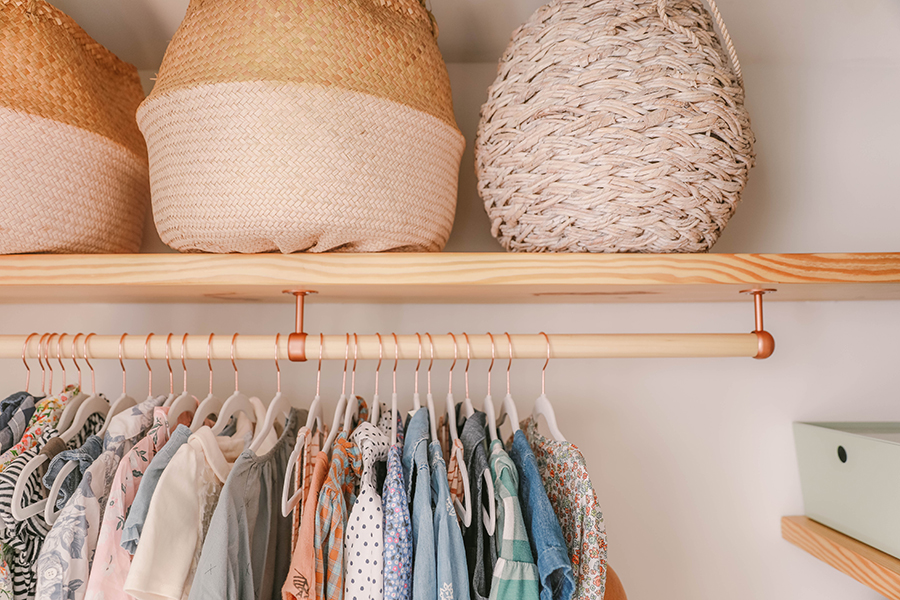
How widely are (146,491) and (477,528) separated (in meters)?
0.40

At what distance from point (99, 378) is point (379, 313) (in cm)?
57

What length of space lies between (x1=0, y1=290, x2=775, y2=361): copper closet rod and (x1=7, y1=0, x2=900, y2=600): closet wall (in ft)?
0.93

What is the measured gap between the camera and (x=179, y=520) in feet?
2.11

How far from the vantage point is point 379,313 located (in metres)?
1.07

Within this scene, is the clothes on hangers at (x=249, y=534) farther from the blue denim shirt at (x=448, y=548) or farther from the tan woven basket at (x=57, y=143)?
the tan woven basket at (x=57, y=143)

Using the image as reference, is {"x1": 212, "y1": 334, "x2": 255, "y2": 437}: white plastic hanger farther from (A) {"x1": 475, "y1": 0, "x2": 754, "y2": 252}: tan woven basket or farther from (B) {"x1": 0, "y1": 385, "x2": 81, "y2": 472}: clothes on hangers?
(A) {"x1": 475, "y1": 0, "x2": 754, "y2": 252}: tan woven basket

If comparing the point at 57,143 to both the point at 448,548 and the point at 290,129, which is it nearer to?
the point at 290,129

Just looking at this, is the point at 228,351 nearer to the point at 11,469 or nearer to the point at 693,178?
the point at 11,469

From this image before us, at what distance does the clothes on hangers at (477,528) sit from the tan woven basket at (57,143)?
63 centimetres

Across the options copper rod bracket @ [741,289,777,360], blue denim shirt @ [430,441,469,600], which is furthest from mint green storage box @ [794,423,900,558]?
blue denim shirt @ [430,441,469,600]

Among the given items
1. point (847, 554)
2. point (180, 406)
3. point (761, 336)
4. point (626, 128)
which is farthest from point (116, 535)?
point (847, 554)

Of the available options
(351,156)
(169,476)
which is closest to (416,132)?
(351,156)

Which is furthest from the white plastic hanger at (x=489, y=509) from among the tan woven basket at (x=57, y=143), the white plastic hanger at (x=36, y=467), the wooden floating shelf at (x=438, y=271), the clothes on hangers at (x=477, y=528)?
the tan woven basket at (x=57, y=143)

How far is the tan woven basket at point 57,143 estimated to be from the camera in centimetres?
73
